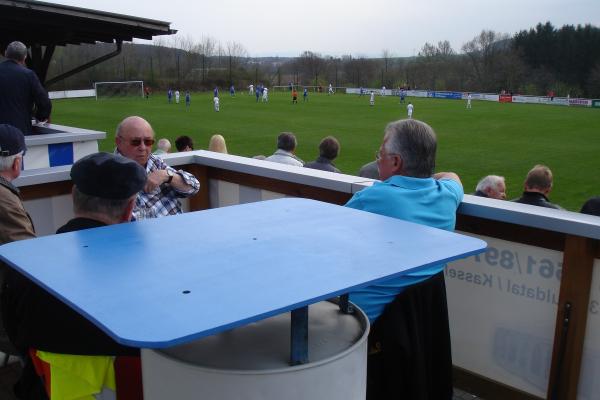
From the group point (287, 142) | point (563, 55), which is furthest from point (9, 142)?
point (563, 55)

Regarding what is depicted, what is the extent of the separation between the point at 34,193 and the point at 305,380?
2862mm

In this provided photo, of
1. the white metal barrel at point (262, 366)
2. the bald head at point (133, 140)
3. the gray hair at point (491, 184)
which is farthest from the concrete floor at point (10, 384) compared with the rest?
the gray hair at point (491, 184)

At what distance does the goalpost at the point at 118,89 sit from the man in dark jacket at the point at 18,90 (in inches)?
1883

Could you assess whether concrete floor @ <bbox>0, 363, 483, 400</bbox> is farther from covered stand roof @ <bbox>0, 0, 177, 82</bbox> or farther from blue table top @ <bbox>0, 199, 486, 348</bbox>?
covered stand roof @ <bbox>0, 0, 177, 82</bbox>

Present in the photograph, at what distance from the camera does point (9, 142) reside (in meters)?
3.10

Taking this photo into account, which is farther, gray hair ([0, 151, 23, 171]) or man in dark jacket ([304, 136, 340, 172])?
→ man in dark jacket ([304, 136, 340, 172])

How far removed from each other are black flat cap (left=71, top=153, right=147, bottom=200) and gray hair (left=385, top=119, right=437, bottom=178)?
1.04m

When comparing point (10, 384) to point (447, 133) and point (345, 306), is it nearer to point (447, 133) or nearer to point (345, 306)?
point (345, 306)

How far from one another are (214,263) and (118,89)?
56.1 m

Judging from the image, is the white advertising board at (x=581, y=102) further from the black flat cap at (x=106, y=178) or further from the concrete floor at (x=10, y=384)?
the black flat cap at (x=106, y=178)

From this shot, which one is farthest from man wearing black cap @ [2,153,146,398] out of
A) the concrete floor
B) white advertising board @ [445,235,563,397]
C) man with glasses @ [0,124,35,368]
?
white advertising board @ [445,235,563,397]

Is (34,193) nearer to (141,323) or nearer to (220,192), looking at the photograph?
(220,192)

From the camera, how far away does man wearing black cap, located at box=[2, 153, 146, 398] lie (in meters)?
1.67

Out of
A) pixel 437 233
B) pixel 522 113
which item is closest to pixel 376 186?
pixel 437 233
